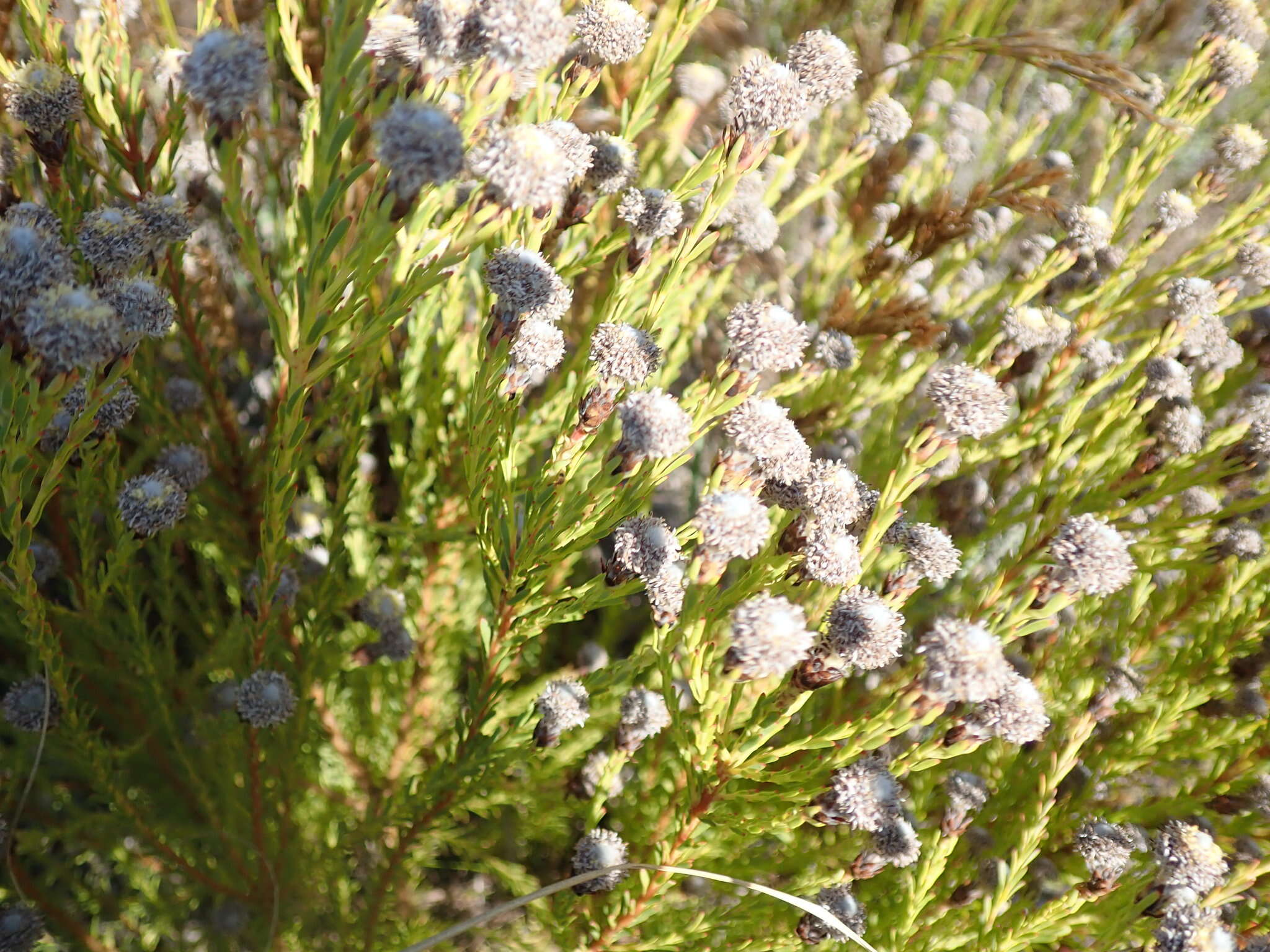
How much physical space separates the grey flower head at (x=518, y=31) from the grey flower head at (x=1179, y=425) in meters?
1.52

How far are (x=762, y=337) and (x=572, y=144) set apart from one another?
42cm

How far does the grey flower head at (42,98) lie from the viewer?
1297mm

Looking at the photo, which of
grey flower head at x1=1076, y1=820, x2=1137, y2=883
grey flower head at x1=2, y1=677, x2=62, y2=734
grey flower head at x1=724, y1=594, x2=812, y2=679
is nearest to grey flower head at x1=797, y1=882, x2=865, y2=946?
grey flower head at x1=1076, y1=820, x2=1137, y2=883

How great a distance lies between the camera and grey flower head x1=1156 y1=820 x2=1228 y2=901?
1.39 metres

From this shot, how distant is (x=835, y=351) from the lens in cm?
177

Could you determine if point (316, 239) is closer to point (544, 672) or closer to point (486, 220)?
point (486, 220)

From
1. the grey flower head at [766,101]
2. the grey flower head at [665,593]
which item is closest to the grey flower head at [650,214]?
the grey flower head at [766,101]

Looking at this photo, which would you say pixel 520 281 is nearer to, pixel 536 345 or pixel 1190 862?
pixel 536 345

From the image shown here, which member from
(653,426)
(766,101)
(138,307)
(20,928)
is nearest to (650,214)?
(766,101)

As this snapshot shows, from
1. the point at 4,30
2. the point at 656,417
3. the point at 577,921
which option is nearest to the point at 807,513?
the point at 656,417

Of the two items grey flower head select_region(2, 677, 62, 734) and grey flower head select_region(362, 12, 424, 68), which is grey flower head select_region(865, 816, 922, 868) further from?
grey flower head select_region(2, 677, 62, 734)

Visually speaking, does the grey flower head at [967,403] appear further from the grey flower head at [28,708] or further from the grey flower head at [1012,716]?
the grey flower head at [28,708]

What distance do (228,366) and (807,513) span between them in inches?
75.0

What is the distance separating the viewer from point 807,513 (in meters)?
1.27
